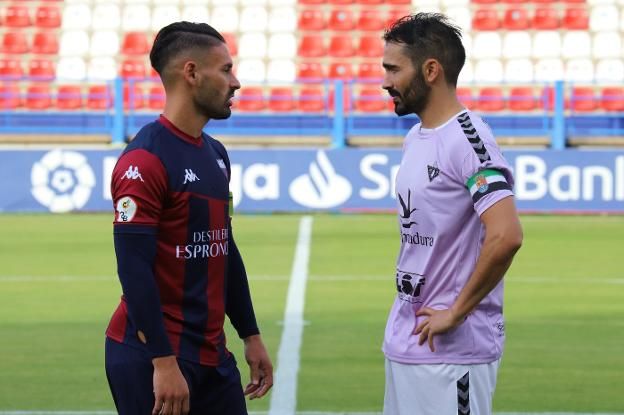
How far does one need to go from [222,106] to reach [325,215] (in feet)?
51.2

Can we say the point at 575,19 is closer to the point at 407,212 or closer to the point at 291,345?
the point at 291,345

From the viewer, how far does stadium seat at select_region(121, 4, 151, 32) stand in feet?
86.0

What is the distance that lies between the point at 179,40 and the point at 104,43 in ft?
73.4

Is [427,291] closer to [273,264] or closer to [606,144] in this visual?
[273,264]

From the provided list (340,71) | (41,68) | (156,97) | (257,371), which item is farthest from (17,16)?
(257,371)

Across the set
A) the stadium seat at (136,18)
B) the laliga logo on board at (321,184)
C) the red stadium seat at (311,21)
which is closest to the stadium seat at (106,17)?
the stadium seat at (136,18)

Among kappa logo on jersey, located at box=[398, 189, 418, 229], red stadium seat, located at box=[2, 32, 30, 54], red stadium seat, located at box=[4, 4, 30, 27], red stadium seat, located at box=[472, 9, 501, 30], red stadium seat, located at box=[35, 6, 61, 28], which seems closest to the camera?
kappa logo on jersey, located at box=[398, 189, 418, 229]

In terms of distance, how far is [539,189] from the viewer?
19781 millimetres

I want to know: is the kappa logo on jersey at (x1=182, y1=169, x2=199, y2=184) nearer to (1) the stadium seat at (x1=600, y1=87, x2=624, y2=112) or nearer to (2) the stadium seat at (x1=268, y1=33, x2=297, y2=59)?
(1) the stadium seat at (x1=600, y1=87, x2=624, y2=112)

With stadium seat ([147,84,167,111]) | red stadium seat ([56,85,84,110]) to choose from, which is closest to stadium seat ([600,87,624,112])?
stadium seat ([147,84,167,111])

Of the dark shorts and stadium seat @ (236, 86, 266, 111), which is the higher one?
stadium seat @ (236, 86, 266, 111)

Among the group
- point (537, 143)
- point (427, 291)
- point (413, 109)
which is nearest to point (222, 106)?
point (413, 109)

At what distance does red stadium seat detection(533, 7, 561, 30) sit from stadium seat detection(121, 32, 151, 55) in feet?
25.6

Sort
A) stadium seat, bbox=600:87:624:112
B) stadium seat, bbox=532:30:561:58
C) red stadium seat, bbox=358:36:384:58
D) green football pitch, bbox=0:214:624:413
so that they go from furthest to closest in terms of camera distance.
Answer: red stadium seat, bbox=358:36:384:58, stadium seat, bbox=532:30:561:58, stadium seat, bbox=600:87:624:112, green football pitch, bbox=0:214:624:413
